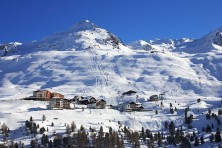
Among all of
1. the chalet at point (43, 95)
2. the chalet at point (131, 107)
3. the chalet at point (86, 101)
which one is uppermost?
the chalet at point (43, 95)

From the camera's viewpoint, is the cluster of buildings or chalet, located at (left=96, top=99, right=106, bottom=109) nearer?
the cluster of buildings

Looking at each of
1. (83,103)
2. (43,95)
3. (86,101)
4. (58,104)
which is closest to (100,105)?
(86,101)

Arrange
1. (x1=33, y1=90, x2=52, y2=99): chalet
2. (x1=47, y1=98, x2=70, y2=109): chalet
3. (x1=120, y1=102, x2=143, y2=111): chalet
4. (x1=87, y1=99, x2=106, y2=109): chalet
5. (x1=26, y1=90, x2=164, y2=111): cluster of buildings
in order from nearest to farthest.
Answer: (x1=47, y1=98, x2=70, y2=109): chalet < (x1=26, y1=90, x2=164, y2=111): cluster of buildings < (x1=120, y1=102, x2=143, y2=111): chalet < (x1=87, y1=99, x2=106, y2=109): chalet < (x1=33, y1=90, x2=52, y2=99): chalet

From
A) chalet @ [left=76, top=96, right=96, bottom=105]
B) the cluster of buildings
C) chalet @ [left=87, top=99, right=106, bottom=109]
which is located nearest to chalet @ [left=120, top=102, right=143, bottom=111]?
the cluster of buildings

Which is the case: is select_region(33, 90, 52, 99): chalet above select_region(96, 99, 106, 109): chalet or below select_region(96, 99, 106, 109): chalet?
above

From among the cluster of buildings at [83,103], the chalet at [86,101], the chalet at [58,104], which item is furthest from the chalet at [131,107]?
the chalet at [58,104]

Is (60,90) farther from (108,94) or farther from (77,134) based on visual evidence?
(77,134)

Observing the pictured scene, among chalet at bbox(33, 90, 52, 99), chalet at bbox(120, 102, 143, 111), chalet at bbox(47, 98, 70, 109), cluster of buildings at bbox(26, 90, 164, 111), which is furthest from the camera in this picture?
chalet at bbox(33, 90, 52, 99)

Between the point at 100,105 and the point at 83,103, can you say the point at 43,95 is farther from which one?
the point at 100,105

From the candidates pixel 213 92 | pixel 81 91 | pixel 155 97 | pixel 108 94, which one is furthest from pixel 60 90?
pixel 213 92

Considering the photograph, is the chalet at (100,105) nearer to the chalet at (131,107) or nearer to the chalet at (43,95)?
the chalet at (131,107)

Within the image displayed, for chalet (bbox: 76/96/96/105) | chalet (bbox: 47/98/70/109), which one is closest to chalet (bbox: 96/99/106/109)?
chalet (bbox: 76/96/96/105)

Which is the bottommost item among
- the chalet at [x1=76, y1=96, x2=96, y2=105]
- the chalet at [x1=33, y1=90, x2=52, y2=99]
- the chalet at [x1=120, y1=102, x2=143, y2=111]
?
the chalet at [x1=120, y1=102, x2=143, y2=111]

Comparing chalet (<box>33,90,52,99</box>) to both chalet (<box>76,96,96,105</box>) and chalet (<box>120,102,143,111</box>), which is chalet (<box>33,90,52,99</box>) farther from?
chalet (<box>120,102,143,111</box>)
